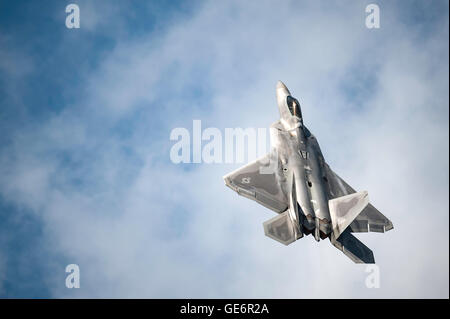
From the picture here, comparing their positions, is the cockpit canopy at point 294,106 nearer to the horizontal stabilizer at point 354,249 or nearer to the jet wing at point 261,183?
the jet wing at point 261,183

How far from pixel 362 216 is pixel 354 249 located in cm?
454

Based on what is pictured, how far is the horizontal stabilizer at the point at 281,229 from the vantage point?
129 feet

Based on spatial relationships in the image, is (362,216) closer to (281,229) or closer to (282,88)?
(281,229)

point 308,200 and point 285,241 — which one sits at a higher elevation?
point 308,200

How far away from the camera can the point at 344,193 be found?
46.3 meters

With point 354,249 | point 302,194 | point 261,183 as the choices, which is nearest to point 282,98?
point 261,183

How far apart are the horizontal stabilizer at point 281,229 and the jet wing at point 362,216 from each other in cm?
581

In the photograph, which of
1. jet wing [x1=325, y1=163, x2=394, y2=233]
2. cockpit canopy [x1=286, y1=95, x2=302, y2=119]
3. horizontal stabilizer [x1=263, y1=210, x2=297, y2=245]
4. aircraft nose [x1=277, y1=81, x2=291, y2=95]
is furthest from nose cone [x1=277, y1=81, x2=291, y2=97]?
horizontal stabilizer [x1=263, y1=210, x2=297, y2=245]

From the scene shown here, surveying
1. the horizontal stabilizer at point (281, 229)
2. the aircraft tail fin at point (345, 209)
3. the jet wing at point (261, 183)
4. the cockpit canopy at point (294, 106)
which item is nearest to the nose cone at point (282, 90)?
the cockpit canopy at point (294, 106)

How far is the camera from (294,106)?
51.7 meters

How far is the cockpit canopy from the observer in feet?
167
